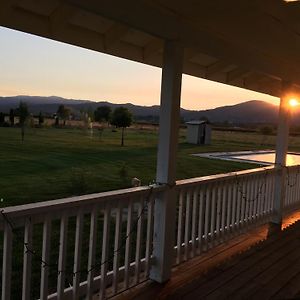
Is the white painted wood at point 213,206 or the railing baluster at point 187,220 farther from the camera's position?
the white painted wood at point 213,206

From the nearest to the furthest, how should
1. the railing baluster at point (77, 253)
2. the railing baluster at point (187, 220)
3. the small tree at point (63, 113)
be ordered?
the railing baluster at point (77, 253) → the railing baluster at point (187, 220) → the small tree at point (63, 113)

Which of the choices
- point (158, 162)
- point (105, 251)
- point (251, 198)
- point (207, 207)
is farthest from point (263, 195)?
point (105, 251)

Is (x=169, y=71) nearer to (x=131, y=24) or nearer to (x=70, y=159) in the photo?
(x=131, y=24)

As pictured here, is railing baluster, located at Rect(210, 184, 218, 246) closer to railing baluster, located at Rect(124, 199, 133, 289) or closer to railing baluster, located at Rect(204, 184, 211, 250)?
railing baluster, located at Rect(204, 184, 211, 250)

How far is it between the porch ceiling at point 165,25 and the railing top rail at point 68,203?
3.99 feet

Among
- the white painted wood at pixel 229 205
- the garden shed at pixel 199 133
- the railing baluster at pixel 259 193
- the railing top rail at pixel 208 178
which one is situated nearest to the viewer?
the railing top rail at pixel 208 178

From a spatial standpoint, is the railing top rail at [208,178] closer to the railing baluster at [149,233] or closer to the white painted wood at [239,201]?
the white painted wood at [239,201]

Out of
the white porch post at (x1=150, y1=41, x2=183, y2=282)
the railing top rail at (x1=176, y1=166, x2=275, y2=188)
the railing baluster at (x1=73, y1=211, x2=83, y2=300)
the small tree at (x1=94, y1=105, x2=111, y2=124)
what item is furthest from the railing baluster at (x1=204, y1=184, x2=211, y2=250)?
the small tree at (x1=94, y1=105, x2=111, y2=124)

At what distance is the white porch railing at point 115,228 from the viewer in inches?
92.7

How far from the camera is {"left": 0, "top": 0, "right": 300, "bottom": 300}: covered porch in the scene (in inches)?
100

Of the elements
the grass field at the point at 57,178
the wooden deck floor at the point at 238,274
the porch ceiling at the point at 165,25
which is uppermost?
the porch ceiling at the point at 165,25

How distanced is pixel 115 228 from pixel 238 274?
121 centimetres

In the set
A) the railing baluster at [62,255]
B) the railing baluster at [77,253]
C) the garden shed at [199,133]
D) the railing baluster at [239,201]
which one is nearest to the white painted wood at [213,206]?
the railing baluster at [239,201]

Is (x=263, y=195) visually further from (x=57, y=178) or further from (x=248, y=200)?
(x=57, y=178)
